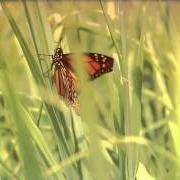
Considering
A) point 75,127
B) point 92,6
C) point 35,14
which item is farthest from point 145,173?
point 92,6

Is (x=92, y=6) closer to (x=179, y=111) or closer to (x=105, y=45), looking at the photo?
(x=105, y=45)

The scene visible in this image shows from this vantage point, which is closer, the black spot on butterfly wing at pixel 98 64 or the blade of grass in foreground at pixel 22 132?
the blade of grass in foreground at pixel 22 132

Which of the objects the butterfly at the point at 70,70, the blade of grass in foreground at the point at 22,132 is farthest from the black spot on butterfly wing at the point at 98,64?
the blade of grass in foreground at the point at 22,132

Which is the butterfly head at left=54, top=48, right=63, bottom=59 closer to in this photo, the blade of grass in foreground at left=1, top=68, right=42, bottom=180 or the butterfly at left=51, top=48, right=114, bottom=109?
the butterfly at left=51, top=48, right=114, bottom=109

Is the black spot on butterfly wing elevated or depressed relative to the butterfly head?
depressed

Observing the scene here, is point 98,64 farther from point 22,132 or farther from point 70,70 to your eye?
point 22,132

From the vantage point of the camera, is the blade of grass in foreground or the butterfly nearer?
the blade of grass in foreground

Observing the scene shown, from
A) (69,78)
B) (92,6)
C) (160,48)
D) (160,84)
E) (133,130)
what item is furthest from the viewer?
(92,6)

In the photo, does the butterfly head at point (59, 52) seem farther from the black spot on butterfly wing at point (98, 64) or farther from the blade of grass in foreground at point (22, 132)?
the blade of grass in foreground at point (22, 132)

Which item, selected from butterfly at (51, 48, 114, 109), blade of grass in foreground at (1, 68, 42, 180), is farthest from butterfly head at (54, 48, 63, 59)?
blade of grass in foreground at (1, 68, 42, 180)
